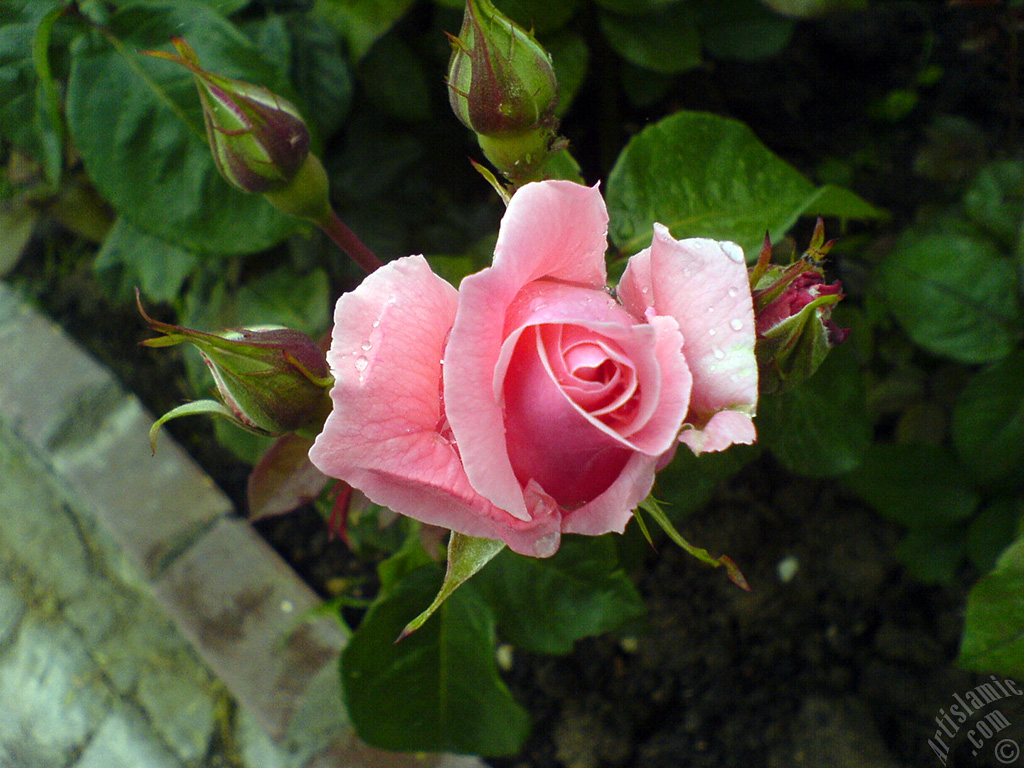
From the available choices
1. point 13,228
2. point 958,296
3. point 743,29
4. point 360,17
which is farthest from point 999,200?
point 13,228

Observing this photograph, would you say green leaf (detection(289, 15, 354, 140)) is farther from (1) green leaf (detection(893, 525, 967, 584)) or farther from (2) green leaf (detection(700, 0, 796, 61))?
(1) green leaf (detection(893, 525, 967, 584))

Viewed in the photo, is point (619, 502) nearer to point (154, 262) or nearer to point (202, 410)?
point (202, 410)

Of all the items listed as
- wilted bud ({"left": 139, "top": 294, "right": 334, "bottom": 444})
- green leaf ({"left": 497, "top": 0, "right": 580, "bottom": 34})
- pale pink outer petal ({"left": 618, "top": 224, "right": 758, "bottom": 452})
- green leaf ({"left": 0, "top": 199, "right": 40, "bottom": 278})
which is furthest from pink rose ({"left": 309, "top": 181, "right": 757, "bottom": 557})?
green leaf ({"left": 0, "top": 199, "right": 40, "bottom": 278})

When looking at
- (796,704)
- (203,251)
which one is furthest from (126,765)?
(796,704)

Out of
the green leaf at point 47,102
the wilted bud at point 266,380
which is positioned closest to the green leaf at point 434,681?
the wilted bud at point 266,380

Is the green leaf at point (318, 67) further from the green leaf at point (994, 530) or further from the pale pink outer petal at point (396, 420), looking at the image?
the green leaf at point (994, 530)
